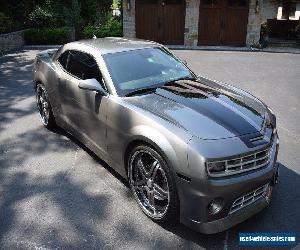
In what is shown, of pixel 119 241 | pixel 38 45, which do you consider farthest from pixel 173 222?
pixel 38 45

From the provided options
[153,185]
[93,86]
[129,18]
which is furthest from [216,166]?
[129,18]

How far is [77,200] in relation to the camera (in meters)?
4.18

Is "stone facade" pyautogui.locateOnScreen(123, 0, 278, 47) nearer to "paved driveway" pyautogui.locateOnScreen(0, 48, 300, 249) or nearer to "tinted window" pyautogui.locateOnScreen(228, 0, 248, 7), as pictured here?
"tinted window" pyautogui.locateOnScreen(228, 0, 248, 7)

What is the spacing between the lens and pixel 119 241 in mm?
3475

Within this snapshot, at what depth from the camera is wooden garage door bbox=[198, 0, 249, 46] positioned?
18422 millimetres

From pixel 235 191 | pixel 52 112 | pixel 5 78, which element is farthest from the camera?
pixel 5 78

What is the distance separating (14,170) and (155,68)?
253 cm

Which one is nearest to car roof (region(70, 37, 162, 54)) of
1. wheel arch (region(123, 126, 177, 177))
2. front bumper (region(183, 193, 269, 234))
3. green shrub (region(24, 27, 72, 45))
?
wheel arch (region(123, 126, 177, 177))

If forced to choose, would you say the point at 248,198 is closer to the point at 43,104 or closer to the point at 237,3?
the point at 43,104

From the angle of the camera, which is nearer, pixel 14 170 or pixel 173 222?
pixel 173 222

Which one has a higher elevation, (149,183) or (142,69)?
(142,69)

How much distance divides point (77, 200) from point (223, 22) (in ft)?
54.9

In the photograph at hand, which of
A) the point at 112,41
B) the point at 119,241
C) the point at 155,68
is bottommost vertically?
the point at 119,241

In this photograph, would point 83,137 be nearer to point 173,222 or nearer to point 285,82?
point 173,222
